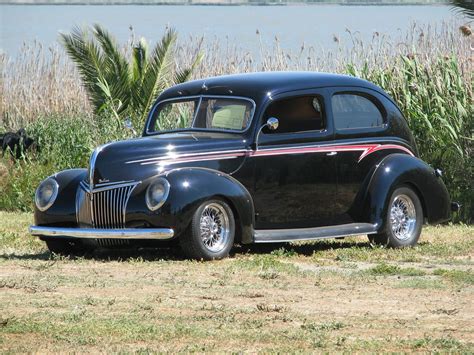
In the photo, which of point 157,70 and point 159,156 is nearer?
point 159,156

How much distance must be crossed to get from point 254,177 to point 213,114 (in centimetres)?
100

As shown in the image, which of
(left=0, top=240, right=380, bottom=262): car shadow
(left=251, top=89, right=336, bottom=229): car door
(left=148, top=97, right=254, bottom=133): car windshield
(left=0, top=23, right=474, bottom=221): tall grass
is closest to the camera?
(left=0, top=240, right=380, bottom=262): car shadow

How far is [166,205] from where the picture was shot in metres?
11.6

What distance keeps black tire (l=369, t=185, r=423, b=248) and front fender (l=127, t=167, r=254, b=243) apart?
179cm

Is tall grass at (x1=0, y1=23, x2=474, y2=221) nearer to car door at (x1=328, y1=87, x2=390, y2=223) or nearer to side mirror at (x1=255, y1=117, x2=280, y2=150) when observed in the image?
car door at (x1=328, y1=87, x2=390, y2=223)

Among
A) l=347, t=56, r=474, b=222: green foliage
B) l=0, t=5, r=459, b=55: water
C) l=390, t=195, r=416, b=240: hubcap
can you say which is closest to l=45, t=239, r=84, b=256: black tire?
l=390, t=195, r=416, b=240: hubcap

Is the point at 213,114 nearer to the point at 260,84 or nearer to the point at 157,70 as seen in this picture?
the point at 260,84

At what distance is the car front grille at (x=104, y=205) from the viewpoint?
11852 millimetres

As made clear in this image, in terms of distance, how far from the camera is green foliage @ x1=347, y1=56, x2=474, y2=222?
58.7 feet

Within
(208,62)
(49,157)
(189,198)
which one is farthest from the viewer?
(208,62)

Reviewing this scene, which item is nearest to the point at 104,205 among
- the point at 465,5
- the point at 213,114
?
the point at 213,114

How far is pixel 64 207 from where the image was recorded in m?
12.3

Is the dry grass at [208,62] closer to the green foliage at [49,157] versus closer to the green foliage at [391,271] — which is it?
the green foliage at [49,157]

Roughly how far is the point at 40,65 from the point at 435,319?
57.6 feet
